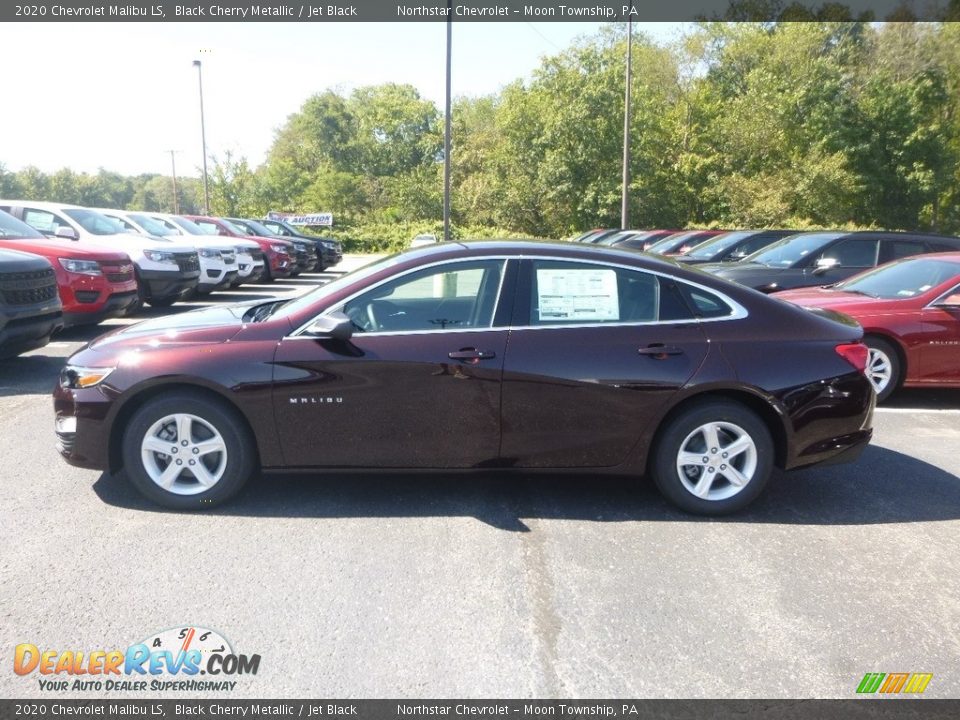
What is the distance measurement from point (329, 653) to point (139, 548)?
4.74 ft

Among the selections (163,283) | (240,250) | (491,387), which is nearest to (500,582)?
(491,387)

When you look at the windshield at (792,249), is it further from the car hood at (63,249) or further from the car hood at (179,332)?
the car hood at (63,249)

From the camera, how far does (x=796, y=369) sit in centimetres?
459

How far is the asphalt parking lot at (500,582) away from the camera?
3082mm

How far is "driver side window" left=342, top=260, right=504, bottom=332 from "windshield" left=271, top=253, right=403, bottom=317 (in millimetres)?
178

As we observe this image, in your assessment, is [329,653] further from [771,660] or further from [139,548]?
[771,660]

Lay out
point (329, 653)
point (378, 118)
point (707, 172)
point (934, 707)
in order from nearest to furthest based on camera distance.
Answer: point (934, 707), point (329, 653), point (707, 172), point (378, 118)

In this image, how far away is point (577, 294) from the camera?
467 centimetres

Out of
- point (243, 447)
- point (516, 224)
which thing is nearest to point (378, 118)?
Answer: point (516, 224)

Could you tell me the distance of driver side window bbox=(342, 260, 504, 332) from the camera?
4.60 meters

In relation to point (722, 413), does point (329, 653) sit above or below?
below

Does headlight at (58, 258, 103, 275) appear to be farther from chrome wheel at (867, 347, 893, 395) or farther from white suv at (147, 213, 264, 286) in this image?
chrome wheel at (867, 347, 893, 395)

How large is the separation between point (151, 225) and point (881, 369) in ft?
43.0

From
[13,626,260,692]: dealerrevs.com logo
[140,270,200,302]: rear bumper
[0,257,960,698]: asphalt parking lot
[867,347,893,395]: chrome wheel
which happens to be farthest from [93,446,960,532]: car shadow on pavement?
[140,270,200,302]: rear bumper
